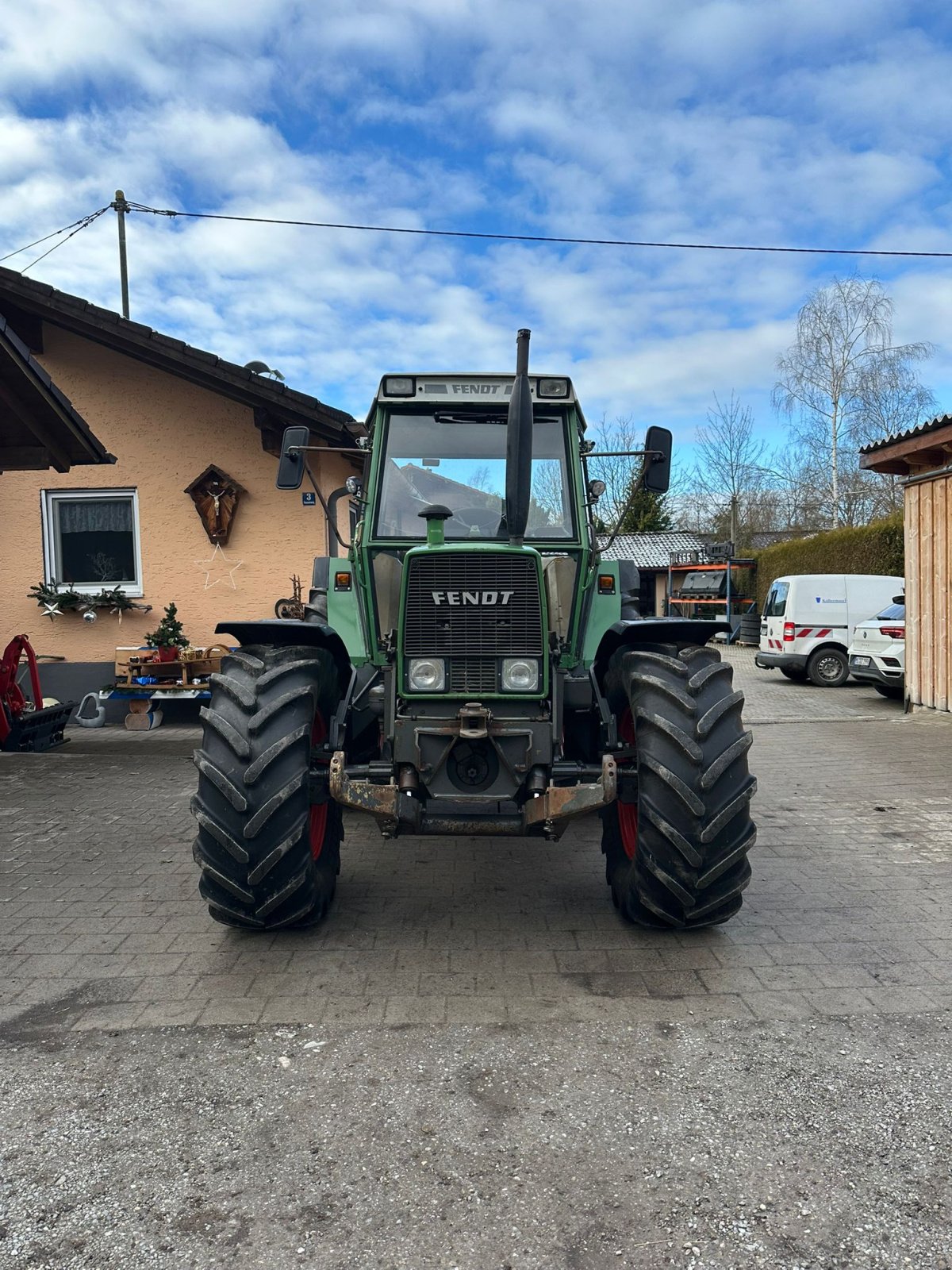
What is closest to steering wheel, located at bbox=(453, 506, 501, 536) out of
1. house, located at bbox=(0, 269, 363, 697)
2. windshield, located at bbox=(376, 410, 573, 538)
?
windshield, located at bbox=(376, 410, 573, 538)

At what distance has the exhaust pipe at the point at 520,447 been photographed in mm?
3582

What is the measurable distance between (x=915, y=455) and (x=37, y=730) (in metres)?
10.4

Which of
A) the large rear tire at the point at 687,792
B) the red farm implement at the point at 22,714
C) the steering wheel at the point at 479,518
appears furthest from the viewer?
the red farm implement at the point at 22,714

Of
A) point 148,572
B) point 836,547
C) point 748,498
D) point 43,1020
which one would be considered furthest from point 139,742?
point 748,498

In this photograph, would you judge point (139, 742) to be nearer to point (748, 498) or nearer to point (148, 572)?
point (148, 572)

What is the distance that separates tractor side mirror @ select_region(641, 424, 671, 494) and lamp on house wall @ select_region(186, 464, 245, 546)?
6.16m

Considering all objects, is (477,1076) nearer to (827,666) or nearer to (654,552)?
(827,666)

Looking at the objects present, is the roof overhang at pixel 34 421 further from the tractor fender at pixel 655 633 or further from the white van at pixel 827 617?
the white van at pixel 827 617

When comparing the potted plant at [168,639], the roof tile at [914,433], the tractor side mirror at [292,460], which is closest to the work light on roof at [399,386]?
the tractor side mirror at [292,460]

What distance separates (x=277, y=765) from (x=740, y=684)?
43.0ft

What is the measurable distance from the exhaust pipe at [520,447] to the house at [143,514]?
5.97 meters

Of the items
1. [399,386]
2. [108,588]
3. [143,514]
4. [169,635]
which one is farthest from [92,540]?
[399,386]

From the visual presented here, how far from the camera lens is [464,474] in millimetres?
4590

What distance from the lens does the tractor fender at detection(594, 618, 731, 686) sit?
4105mm
